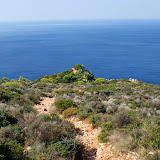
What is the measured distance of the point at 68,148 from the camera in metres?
4.69

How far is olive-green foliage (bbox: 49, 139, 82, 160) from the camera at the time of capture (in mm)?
4543

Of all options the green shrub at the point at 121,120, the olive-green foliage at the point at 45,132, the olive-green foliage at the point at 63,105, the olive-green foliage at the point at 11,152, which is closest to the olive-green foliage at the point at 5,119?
the olive-green foliage at the point at 45,132

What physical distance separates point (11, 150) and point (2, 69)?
77.4 m

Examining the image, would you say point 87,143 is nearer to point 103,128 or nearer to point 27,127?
point 103,128

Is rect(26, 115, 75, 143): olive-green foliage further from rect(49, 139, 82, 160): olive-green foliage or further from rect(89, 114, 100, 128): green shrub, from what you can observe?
rect(89, 114, 100, 128): green shrub

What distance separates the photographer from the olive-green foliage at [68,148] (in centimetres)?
454

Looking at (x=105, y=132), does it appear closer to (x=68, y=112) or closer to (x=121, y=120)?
(x=121, y=120)

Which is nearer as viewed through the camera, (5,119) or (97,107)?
(5,119)

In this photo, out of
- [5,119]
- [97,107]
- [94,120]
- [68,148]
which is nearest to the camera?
[68,148]

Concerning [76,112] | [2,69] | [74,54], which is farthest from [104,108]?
[74,54]

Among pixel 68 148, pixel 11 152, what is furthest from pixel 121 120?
pixel 11 152

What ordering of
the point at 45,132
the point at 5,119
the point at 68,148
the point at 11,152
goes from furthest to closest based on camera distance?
the point at 5,119
the point at 45,132
the point at 68,148
the point at 11,152

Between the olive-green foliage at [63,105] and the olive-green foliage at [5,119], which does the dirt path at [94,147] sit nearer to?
the olive-green foliage at [63,105]

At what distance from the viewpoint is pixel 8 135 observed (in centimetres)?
520
